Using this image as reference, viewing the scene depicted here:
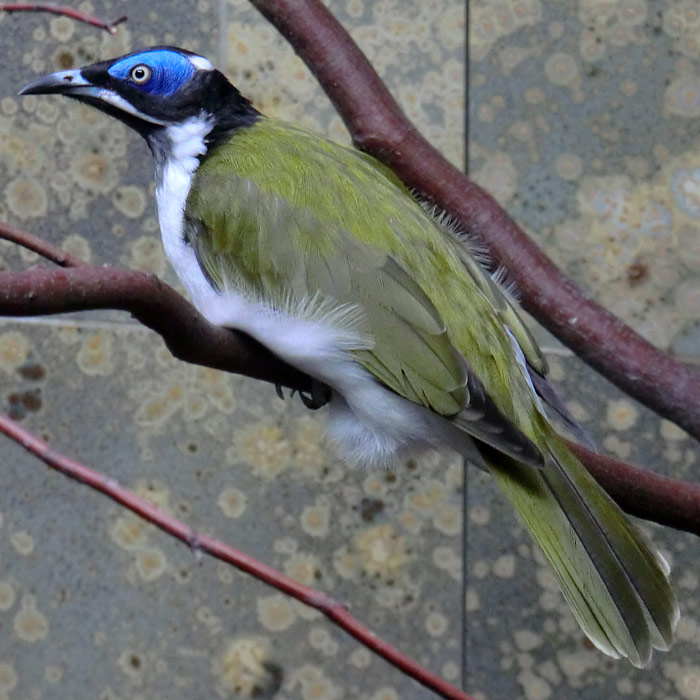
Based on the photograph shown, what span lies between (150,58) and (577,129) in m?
1.13

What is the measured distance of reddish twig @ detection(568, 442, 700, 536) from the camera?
127cm

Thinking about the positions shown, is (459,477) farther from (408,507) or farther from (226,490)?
(226,490)

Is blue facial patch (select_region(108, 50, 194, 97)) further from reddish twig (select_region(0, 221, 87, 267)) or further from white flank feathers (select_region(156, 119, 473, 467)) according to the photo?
reddish twig (select_region(0, 221, 87, 267))

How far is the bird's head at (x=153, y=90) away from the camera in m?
1.61

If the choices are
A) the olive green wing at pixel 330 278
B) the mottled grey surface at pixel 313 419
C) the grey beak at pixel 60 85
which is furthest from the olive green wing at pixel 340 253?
the mottled grey surface at pixel 313 419

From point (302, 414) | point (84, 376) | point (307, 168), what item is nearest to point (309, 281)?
point (307, 168)

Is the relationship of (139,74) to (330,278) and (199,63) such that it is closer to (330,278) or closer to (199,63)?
(199,63)

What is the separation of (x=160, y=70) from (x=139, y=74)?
0.11 feet

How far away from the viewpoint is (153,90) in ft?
5.38

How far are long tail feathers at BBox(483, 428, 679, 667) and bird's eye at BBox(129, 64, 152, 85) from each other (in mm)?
808

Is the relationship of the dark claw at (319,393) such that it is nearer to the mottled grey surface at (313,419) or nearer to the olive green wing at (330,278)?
the olive green wing at (330,278)

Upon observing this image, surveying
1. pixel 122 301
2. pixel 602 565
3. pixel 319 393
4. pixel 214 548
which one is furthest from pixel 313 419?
pixel 122 301

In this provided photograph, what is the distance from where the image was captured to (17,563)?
2.37 meters

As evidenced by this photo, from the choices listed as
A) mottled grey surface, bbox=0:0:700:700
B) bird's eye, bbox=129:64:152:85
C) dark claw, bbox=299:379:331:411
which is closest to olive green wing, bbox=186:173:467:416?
dark claw, bbox=299:379:331:411
